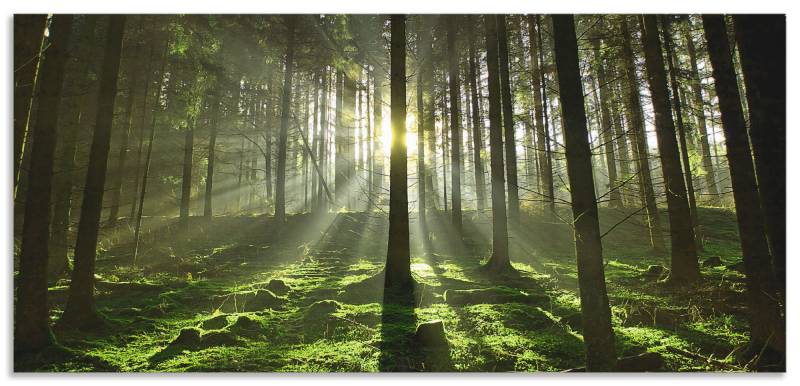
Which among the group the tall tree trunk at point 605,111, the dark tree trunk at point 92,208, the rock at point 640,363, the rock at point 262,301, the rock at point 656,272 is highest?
the tall tree trunk at point 605,111

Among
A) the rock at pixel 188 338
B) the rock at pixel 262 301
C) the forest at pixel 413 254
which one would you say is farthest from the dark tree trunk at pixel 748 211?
the rock at pixel 262 301

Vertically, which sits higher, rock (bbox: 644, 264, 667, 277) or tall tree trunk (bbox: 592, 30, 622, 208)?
tall tree trunk (bbox: 592, 30, 622, 208)

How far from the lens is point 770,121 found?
138 inches

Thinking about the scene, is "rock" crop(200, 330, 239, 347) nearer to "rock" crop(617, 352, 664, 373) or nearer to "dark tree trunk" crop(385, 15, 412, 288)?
"dark tree trunk" crop(385, 15, 412, 288)

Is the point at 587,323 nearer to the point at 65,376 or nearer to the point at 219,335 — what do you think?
the point at 219,335

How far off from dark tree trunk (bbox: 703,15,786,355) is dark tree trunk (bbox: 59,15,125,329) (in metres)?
7.81

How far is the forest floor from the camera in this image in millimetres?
3992

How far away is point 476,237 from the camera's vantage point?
1530 cm

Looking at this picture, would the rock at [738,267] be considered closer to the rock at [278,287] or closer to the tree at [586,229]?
the tree at [586,229]

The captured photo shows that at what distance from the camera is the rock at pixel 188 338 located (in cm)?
440

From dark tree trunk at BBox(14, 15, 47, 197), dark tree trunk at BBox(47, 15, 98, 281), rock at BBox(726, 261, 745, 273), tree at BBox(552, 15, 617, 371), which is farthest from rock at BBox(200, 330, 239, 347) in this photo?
rock at BBox(726, 261, 745, 273)

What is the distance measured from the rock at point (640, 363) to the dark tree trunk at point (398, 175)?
13.2 feet

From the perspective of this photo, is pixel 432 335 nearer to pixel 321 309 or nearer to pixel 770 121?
pixel 321 309

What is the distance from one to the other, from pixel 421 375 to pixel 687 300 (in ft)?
17.1
